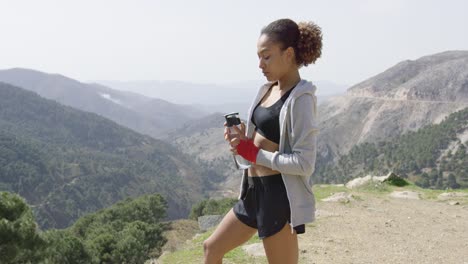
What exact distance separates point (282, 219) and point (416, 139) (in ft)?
399

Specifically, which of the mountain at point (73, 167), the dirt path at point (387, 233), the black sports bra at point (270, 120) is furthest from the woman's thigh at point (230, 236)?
the mountain at point (73, 167)

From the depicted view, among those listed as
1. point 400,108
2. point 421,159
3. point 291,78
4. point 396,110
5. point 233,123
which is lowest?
point 421,159

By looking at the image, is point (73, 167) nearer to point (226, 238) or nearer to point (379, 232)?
point (379, 232)

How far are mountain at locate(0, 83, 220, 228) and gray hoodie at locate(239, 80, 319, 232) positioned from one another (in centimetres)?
9126

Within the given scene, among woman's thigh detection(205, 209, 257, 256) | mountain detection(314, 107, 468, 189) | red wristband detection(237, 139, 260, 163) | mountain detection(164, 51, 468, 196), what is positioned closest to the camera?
red wristband detection(237, 139, 260, 163)

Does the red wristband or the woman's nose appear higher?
the woman's nose

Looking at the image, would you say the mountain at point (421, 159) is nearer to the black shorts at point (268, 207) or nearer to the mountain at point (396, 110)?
the mountain at point (396, 110)

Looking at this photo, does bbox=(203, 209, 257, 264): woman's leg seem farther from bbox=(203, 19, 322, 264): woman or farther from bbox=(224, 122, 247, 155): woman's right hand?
bbox=(224, 122, 247, 155): woman's right hand

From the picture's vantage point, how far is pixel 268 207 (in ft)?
10.2

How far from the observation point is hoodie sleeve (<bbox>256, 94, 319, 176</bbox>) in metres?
2.92

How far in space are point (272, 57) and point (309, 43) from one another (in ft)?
0.94

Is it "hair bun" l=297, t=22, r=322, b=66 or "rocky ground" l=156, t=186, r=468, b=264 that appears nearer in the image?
"hair bun" l=297, t=22, r=322, b=66

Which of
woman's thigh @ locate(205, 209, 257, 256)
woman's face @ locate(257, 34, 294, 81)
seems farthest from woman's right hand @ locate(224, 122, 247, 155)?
woman's thigh @ locate(205, 209, 257, 256)

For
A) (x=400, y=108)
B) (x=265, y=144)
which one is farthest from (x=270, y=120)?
(x=400, y=108)
